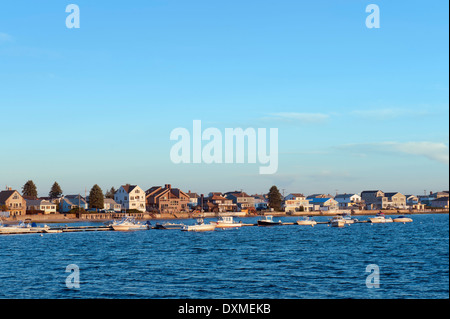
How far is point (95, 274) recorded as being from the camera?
4212 centimetres

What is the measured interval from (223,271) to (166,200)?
139732mm

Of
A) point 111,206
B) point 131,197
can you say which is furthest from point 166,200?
point 111,206

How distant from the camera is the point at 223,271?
144 ft

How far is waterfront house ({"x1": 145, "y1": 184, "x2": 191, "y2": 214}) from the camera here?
18038 centimetres

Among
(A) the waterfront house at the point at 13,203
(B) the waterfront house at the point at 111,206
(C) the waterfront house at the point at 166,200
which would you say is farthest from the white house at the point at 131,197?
(A) the waterfront house at the point at 13,203

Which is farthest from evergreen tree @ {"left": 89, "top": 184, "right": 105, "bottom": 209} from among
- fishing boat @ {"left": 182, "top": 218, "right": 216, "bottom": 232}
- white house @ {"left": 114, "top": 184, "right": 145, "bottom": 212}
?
fishing boat @ {"left": 182, "top": 218, "right": 216, "bottom": 232}

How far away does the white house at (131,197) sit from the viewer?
17188cm

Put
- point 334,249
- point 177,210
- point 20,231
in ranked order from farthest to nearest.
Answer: point 177,210
point 20,231
point 334,249

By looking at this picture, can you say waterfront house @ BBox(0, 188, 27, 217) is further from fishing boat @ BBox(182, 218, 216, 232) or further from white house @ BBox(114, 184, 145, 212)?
fishing boat @ BBox(182, 218, 216, 232)

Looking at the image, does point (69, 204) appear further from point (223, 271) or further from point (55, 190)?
point (223, 271)

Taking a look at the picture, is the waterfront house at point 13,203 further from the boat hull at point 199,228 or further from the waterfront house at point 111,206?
the boat hull at point 199,228
